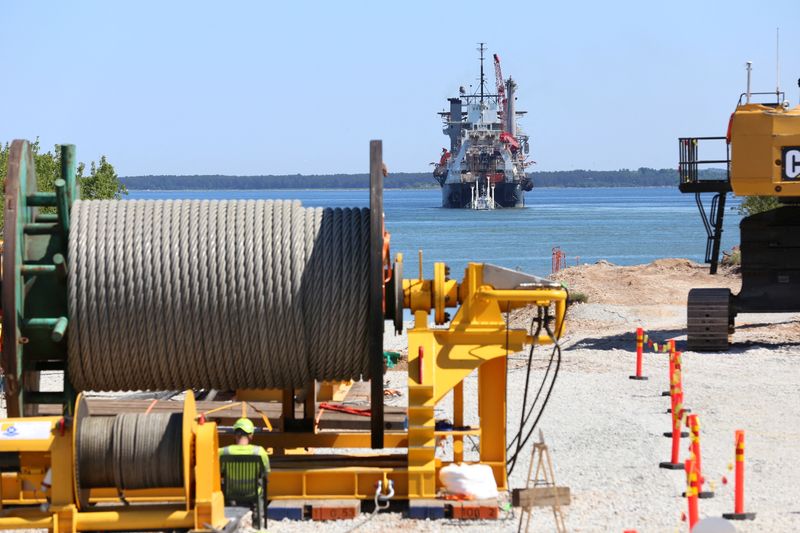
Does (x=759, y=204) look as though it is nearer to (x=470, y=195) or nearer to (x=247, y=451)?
(x=247, y=451)

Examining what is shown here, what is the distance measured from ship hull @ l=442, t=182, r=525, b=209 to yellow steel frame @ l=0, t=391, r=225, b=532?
165 meters

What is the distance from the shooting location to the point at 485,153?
17038 cm

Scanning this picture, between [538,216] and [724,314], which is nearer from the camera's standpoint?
[724,314]

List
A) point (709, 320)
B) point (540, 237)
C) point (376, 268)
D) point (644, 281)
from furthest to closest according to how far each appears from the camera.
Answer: point (540, 237) → point (644, 281) → point (709, 320) → point (376, 268)

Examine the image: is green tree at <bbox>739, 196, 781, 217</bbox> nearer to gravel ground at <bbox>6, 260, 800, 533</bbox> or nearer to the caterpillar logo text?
gravel ground at <bbox>6, 260, 800, 533</bbox>

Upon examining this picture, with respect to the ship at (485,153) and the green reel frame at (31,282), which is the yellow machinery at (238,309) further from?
the ship at (485,153)

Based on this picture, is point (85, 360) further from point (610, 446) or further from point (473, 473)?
point (610, 446)

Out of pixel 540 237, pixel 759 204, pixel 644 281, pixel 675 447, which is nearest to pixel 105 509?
pixel 675 447

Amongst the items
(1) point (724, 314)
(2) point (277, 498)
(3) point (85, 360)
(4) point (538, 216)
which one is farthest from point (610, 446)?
(4) point (538, 216)

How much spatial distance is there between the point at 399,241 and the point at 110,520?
321 feet

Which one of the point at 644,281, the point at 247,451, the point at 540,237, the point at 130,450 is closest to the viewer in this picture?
the point at 130,450

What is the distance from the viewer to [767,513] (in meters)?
14.2

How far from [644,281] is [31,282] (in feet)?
105

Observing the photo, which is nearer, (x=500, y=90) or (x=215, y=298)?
(x=215, y=298)
